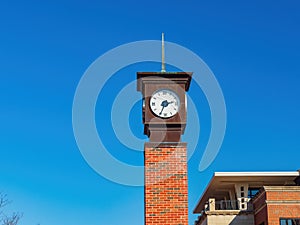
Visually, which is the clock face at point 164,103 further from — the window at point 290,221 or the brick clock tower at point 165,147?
the window at point 290,221

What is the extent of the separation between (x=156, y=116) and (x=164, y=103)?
0.43m

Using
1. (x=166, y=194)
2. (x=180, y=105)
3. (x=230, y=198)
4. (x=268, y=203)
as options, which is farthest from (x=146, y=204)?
(x=230, y=198)

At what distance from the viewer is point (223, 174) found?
35750 mm

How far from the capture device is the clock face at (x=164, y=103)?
15672 mm

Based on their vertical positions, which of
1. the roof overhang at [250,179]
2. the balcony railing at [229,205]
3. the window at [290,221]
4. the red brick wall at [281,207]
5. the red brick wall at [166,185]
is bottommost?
the red brick wall at [166,185]

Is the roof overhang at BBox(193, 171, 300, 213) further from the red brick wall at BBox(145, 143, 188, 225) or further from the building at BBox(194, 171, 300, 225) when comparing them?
the red brick wall at BBox(145, 143, 188, 225)

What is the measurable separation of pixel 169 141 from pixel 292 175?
22.1m

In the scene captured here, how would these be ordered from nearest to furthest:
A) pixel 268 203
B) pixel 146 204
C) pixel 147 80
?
pixel 146 204, pixel 147 80, pixel 268 203

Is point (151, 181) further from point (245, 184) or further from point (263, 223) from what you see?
point (245, 184)

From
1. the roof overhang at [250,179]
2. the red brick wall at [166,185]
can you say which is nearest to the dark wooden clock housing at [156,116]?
the red brick wall at [166,185]

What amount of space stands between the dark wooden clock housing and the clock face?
0.08 meters

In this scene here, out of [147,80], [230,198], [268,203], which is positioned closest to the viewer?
[147,80]

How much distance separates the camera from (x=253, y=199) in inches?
1283

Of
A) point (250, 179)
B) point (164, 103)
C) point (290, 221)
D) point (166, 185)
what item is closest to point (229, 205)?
point (250, 179)
